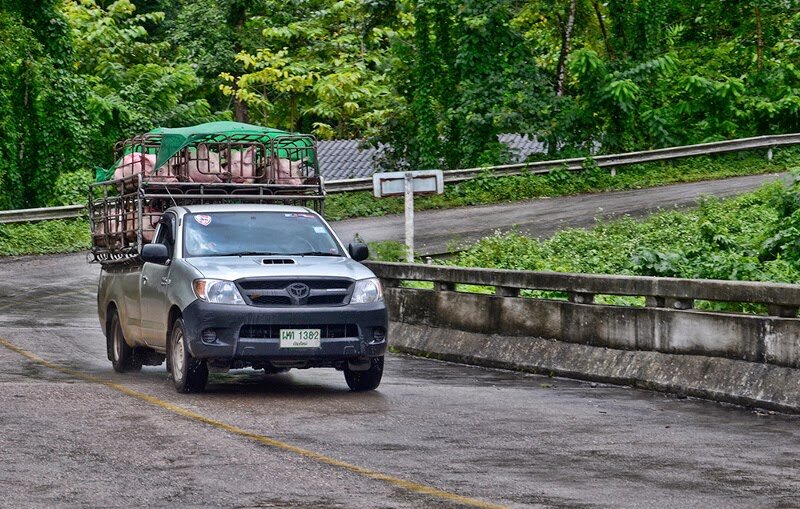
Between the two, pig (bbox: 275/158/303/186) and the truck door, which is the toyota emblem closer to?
the truck door

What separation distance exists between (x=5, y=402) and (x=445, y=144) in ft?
96.0

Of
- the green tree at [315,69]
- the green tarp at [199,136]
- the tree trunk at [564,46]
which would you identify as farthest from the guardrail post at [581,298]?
the green tree at [315,69]

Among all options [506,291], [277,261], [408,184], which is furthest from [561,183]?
[277,261]

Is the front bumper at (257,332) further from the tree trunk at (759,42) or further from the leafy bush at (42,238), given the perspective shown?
the tree trunk at (759,42)

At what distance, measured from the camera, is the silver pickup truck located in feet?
40.9

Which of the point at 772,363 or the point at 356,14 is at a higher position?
the point at 356,14

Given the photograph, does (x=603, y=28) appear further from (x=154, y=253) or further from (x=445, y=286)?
(x=154, y=253)

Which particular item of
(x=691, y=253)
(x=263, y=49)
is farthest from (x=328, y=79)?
(x=691, y=253)

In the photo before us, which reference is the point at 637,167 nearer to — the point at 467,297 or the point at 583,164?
the point at 583,164

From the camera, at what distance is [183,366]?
12.9 m

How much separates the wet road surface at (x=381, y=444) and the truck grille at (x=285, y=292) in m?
0.91

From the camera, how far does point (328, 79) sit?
48438mm

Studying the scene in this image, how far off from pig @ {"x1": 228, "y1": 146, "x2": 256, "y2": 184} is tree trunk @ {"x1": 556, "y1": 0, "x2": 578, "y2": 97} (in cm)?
2362

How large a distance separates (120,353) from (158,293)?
1.92 m
